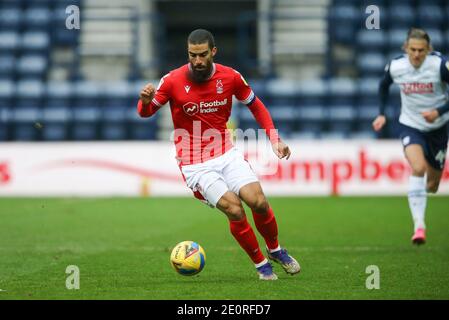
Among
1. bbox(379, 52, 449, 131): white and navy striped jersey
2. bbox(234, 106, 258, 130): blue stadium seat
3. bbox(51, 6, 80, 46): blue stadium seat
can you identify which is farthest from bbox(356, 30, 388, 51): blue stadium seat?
bbox(379, 52, 449, 131): white and navy striped jersey

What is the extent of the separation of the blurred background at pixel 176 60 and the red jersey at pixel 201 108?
12765 millimetres

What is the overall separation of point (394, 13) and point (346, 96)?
3.05 metres

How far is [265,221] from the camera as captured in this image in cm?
785

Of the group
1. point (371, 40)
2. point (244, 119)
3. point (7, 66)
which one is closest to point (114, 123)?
point (244, 119)

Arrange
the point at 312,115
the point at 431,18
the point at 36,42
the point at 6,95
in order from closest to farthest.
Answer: the point at 312,115, the point at 6,95, the point at 431,18, the point at 36,42

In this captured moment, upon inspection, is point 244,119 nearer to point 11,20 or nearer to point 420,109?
point 11,20

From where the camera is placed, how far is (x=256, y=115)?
8.23 meters

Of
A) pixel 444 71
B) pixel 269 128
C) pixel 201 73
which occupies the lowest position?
pixel 269 128

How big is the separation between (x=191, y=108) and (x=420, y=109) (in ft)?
11.8

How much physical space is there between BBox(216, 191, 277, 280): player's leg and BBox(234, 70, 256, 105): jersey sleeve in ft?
2.98

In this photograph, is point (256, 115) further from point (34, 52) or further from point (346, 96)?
point (34, 52)

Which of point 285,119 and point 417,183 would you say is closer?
point 417,183

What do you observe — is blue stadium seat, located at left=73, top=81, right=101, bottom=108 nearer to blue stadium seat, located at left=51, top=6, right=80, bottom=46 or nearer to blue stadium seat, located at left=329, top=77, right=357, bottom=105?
blue stadium seat, located at left=51, top=6, right=80, bottom=46

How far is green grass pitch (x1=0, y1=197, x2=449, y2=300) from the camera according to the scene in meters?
7.13
